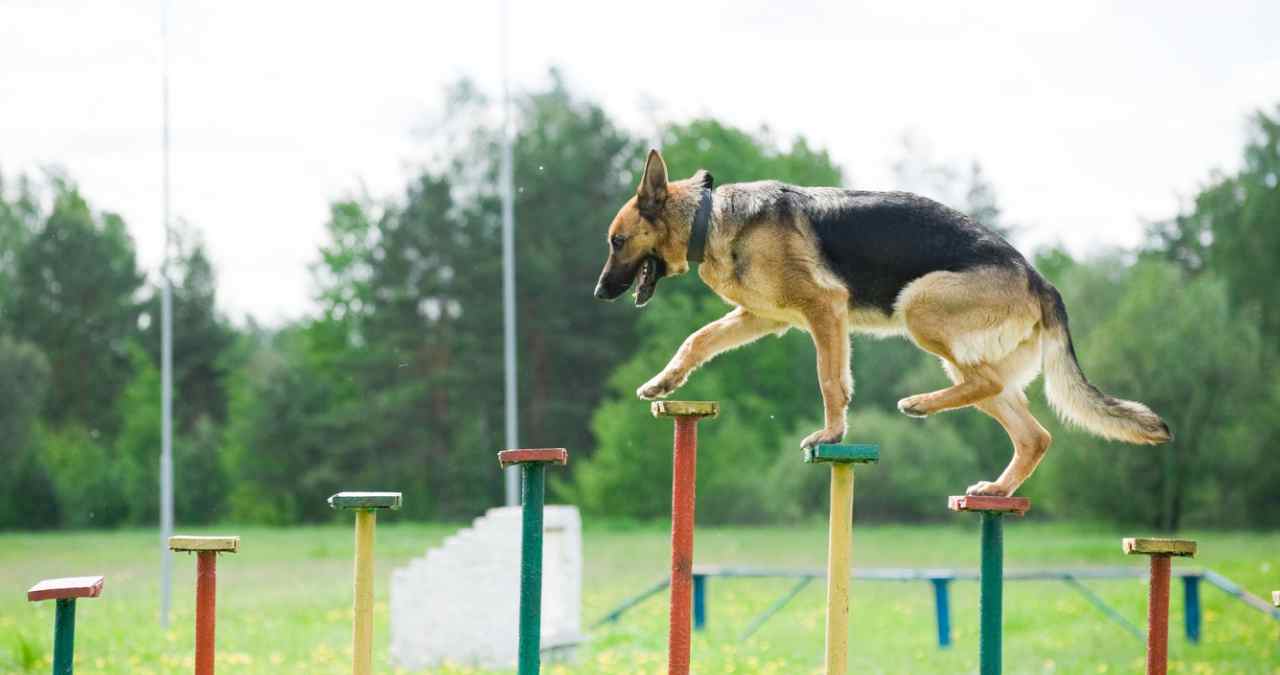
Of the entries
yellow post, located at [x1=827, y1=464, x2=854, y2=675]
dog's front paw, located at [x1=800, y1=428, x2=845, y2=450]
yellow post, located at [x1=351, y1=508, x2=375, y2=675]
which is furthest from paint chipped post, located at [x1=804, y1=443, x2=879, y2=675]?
yellow post, located at [x1=351, y1=508, x2=375, y2=675]

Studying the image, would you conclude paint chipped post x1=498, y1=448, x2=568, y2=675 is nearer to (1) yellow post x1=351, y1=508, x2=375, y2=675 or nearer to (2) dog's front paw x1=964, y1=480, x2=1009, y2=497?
(1) yellow post x1=351, y1=508, x2=375, y2=675

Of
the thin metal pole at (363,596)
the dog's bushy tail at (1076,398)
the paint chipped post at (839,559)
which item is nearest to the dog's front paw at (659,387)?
the paint chipped post at (839,559)

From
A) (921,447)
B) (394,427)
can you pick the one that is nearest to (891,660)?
(921,447)

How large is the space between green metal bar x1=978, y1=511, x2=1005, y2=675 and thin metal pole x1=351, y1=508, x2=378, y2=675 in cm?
243

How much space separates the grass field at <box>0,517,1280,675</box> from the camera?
41.0 ft

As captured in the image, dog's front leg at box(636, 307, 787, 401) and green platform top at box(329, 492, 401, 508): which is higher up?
dog's front leg at box(636, 307, 787, 401)

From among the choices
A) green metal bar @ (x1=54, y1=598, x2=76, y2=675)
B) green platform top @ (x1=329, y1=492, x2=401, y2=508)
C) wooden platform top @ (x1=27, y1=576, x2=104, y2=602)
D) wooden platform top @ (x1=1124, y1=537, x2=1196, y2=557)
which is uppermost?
green platform top @ (x1=329, y1=492, x2=401, y2=508)

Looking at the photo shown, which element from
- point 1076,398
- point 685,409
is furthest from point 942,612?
point 685,409

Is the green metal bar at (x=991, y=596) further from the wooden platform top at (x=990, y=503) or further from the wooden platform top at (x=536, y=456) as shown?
the wooden platform top at (x=536, y=456)

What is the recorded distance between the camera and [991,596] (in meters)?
5.37

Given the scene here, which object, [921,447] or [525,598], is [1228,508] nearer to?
[921,447]

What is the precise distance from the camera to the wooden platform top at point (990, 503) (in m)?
5.25

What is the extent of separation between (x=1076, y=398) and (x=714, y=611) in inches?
522

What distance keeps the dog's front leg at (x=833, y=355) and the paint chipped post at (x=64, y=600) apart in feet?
Answer: 9.58
